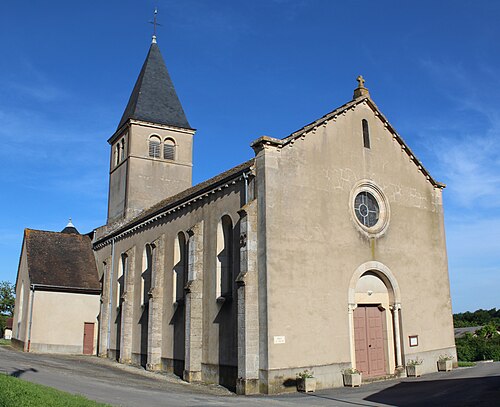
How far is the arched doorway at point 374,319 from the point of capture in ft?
62.2

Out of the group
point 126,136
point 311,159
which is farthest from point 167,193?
point 311,159

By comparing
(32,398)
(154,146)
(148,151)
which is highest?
(154,146)

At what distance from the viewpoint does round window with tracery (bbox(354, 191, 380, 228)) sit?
20188 millimetres

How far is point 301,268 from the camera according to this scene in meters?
17.6

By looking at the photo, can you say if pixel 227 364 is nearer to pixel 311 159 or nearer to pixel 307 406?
pixel 307 406

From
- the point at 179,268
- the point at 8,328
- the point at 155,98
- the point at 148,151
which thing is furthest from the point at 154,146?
the point at 8,328

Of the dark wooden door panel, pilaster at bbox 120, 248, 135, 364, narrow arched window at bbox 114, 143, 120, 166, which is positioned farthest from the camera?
narrow arched window at bbox 114, 143, 120, 166

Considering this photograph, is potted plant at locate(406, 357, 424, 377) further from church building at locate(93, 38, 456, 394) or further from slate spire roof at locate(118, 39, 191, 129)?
slate spire roof at locate(118, 39, 191, 129)

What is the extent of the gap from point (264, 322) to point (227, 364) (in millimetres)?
2515

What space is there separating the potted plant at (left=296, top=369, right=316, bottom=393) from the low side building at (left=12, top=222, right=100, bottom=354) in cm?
1740

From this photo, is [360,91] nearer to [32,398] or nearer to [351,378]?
[351,378]

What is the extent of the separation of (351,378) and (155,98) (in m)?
26.0

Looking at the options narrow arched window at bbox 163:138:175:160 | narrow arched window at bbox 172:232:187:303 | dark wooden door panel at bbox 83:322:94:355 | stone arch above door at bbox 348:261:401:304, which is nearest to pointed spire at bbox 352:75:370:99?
stone arch above door at bbox 348:261:401:304

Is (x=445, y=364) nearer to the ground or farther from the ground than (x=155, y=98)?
nearer to the ground
